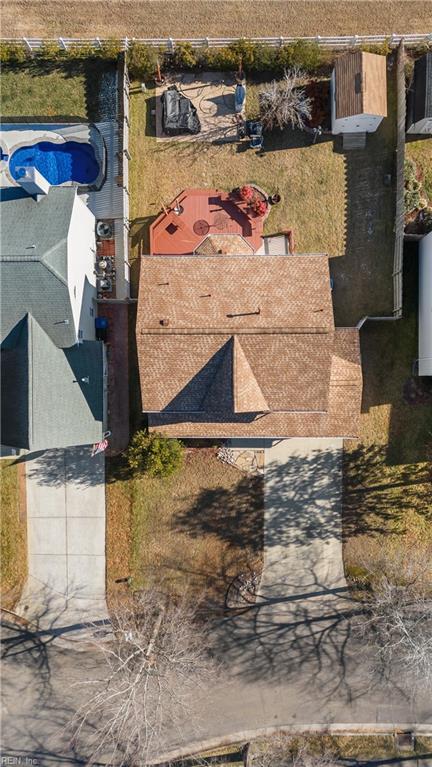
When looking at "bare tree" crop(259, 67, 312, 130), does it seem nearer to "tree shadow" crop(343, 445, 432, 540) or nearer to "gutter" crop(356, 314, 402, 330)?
"gutter" crop(356, 314, 402, 330)

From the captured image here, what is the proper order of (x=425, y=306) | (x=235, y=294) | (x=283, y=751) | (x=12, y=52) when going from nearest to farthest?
(x=235, y=294), (x=425, y=306), (x=12, y=52), (x=283, y=751)

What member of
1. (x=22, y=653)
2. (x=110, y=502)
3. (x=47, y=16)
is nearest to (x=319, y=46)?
(x=47, y=16)

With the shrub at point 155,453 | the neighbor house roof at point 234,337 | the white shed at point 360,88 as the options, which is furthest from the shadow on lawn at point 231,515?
the white shed at point 360,88

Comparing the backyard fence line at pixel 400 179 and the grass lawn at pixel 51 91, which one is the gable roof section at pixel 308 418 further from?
the grass lawn at pixel 51 91

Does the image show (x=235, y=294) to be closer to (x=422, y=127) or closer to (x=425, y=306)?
(x=425, y=306)

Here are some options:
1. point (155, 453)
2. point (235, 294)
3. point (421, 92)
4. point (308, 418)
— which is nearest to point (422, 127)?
point (421, 92)

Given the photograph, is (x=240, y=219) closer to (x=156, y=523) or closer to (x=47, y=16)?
(x=47, y=16)
